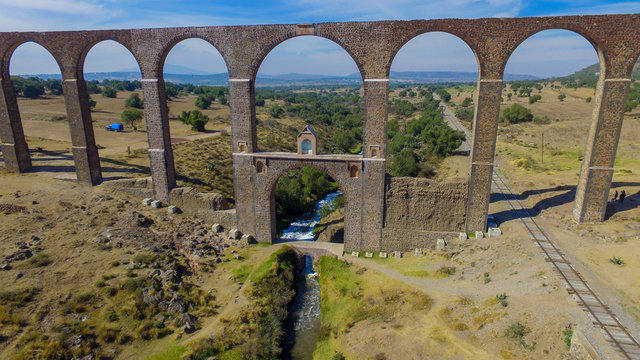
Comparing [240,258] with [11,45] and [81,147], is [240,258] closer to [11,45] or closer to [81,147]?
[81,147]

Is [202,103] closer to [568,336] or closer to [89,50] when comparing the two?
→ [89,50]

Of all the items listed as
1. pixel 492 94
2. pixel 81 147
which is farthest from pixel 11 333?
pixel 492 94

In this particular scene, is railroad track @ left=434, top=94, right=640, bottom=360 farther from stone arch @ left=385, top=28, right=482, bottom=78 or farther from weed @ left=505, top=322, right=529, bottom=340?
stone arch @ left=385, top=28, right=482, bottom=78

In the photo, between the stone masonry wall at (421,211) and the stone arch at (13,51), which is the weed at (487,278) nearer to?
the stone masonry wall at (421,211)

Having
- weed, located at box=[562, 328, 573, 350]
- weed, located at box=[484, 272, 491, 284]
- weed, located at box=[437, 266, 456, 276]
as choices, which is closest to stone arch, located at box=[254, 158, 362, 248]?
weed, located at box=[437, 266, 456, 276]

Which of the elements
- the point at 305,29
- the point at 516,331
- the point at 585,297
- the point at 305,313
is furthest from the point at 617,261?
the point at 305,29

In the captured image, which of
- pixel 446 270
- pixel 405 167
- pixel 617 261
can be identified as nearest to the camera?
pixel 617 261
